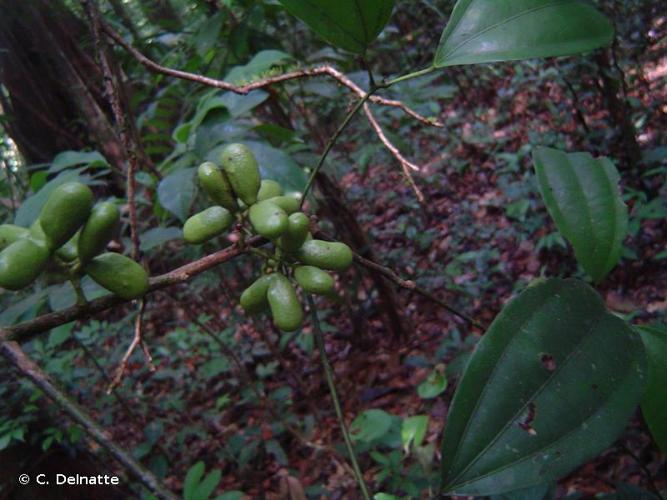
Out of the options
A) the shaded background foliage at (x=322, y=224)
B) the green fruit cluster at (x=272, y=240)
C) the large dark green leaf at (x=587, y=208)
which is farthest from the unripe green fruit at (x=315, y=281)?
the shaded background foliage at (x=322, y=224)

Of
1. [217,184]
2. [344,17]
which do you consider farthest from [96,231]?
[344,17]

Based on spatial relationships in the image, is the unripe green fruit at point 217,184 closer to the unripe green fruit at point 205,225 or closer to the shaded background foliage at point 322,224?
the unripe green fruit at point 205,225

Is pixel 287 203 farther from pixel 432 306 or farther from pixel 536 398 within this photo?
pixel 432 306

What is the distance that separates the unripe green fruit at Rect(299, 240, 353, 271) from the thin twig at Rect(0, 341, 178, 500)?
0.27m

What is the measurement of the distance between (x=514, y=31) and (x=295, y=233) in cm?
38

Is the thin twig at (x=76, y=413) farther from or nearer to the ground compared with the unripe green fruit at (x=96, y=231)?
nearer to the ground

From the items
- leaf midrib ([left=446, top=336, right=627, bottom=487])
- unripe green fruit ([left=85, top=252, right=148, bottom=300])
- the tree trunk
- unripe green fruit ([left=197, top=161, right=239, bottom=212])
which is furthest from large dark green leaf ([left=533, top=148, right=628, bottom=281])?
the tree trunk

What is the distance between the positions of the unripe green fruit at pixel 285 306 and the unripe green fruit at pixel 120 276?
0.14 meters

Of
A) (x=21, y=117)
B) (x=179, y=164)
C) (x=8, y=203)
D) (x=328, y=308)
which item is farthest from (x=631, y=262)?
(x=21, y=117)

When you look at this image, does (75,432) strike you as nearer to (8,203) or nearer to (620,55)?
(8,203)

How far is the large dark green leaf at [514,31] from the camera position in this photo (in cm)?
64

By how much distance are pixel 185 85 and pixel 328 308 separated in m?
1.25

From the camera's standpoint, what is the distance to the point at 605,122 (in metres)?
2.72

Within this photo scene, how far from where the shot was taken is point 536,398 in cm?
60
